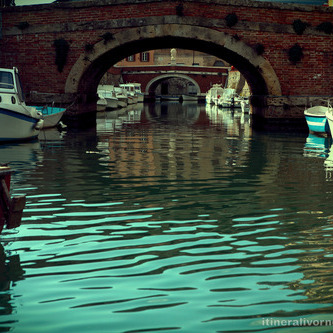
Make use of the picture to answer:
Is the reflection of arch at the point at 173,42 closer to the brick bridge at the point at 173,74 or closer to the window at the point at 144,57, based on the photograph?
the brick bridge at the point at 173,74

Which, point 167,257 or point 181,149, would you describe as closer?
point 167,257

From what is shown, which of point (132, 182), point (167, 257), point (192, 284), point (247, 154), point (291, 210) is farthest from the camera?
point (247, 154)

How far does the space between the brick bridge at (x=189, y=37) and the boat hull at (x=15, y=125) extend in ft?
22.2

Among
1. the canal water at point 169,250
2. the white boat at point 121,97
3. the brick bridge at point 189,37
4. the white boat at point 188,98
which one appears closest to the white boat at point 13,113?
the canal water at point 169,250

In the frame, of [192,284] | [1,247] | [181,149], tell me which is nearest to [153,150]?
[181,149]

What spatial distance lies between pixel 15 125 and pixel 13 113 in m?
0.44

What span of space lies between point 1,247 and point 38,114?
984cm

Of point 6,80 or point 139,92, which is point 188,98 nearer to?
point 139,92

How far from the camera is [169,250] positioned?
14.4 feet

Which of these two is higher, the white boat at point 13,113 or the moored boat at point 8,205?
the white boat at point 13,113

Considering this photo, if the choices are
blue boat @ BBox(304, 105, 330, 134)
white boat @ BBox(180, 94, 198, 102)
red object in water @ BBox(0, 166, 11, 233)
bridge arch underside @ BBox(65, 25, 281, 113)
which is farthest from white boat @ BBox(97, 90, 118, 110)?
red object in water @ BBox(0, 166, 11, 233)

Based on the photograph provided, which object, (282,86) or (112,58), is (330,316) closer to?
(282,86)

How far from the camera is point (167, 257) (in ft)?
13.8

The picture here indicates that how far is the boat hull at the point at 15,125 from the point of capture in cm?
1198
